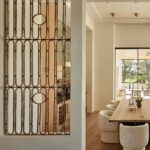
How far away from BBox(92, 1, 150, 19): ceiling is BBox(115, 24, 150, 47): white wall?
748 mm

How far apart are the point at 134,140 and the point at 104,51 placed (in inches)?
294

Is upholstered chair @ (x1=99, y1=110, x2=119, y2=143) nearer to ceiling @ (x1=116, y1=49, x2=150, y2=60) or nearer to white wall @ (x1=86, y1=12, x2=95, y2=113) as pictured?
white wall @ (x1=86, y1=12, x2=95, y2=113)

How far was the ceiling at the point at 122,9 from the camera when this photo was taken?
9.54 meters

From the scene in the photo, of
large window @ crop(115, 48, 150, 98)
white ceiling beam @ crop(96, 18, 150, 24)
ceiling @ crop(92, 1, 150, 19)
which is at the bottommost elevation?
large window @ crop(115, 48, 150, 98)

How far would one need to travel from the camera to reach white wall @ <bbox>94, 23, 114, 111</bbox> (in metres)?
12.4

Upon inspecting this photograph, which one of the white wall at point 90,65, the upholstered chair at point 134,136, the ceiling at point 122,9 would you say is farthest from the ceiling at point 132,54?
the upholstered chair at point 134,136

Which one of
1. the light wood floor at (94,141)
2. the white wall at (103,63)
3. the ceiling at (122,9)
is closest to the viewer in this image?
the light wood floor at (94,141)

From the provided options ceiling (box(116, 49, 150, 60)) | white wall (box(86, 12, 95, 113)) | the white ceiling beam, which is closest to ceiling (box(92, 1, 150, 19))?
the white ceiling beam

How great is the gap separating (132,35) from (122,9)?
2.30 meters

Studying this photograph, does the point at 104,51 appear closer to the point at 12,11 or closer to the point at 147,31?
the point at 147,31

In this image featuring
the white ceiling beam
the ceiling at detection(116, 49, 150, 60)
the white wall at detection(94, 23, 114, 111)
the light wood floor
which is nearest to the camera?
Answer: the light wood floor

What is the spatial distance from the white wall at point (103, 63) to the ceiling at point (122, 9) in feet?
2.28

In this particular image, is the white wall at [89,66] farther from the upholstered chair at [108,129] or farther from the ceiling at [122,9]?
the upholstered chair at [108,129]

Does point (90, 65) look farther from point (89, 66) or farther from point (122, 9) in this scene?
point (122, 9)
